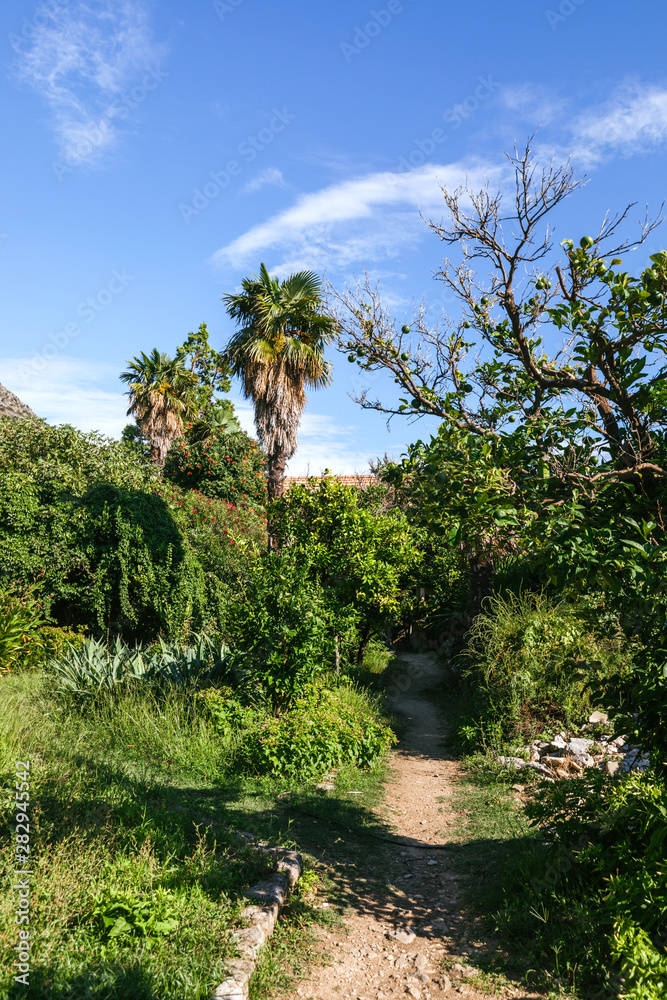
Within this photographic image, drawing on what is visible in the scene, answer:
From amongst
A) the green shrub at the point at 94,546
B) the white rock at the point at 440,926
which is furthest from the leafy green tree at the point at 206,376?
the white rock at the point at 440,926

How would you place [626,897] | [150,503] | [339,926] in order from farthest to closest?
[150,503]
[339,926]
[626,897]

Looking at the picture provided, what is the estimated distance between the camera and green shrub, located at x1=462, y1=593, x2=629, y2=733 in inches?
322

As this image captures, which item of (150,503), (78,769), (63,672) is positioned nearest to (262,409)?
(150,503)

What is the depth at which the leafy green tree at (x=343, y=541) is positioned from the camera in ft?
35.4

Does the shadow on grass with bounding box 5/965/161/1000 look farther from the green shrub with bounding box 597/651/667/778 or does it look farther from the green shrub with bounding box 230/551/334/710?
the green shrub with bounding box 230/551/334/710

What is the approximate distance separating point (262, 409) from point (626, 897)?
1363 centimetres

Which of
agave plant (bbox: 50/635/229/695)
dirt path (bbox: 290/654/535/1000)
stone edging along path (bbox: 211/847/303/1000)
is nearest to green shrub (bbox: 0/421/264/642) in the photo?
agave plant (bbox: 50/635/229/695)

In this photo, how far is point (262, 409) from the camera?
51.8ft

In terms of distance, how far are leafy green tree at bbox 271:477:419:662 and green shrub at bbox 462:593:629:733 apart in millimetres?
2295

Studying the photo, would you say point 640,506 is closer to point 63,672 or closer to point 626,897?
point 626,897

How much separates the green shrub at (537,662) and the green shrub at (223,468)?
12.0 m

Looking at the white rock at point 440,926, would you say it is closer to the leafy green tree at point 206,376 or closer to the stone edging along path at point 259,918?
the stone edging along path at point 259,918

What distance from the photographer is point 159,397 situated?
20.2 m

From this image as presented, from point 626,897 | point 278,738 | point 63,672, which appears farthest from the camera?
point 63,672
